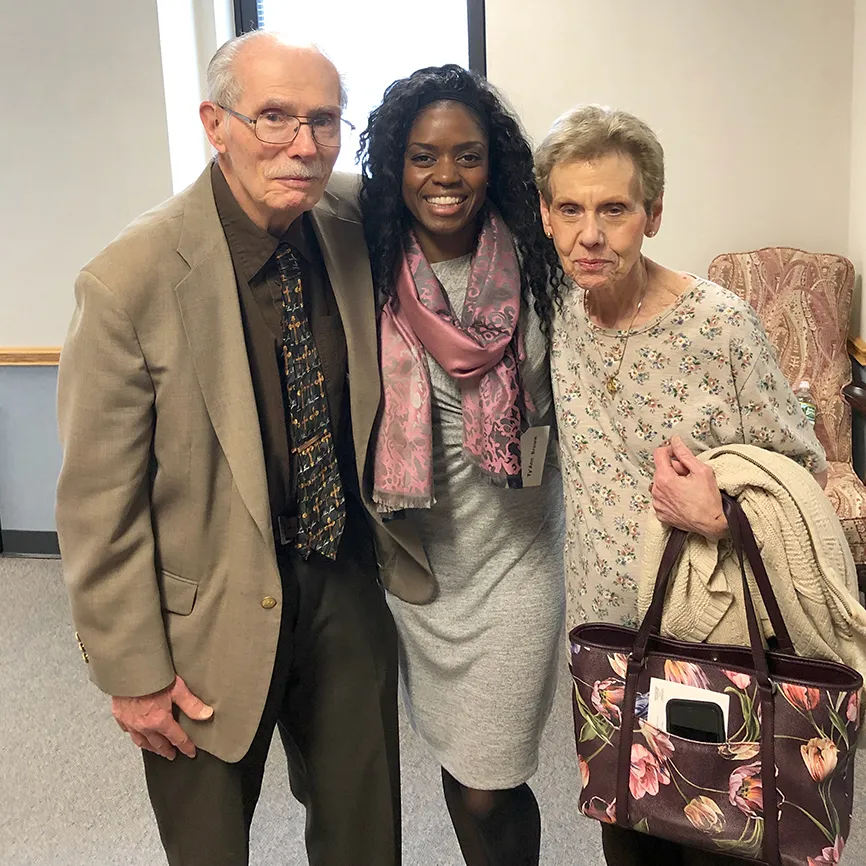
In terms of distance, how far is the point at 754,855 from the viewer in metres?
1.25

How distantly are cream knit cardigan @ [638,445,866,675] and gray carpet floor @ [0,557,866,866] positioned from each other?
1.08 meters

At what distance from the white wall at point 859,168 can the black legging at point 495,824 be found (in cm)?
238

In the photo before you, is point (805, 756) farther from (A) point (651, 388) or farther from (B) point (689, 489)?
(A) point (651, 388)

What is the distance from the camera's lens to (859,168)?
3.31m

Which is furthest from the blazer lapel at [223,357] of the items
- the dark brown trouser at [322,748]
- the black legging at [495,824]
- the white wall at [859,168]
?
the white wall at [859,168]

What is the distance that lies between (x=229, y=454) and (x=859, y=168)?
9.42ft

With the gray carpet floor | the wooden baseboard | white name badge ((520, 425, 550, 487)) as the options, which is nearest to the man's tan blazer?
white name badge ((520, 425, 550, 487))

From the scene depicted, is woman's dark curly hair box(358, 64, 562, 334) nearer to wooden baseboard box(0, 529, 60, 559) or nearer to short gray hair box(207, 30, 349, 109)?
short gray hair box(207, 30, 349, 109)

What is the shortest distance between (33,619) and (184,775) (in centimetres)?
229

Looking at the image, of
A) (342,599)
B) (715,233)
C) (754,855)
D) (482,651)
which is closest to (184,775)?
(342,599)

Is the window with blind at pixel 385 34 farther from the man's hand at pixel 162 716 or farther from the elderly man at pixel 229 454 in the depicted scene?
the man's hand at pixel 162 716

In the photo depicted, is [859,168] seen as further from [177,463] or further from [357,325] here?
[177,463]

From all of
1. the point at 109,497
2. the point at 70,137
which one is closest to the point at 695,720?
the point at 109,497

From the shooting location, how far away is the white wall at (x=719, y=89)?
334cm
